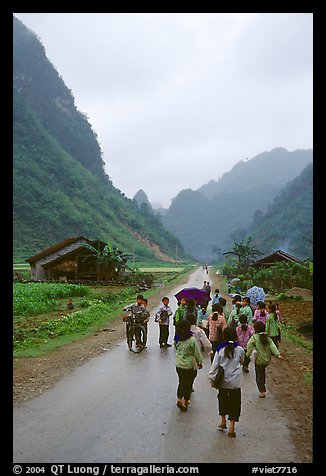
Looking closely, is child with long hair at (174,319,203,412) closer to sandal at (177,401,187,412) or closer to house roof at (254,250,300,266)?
sandal at (177,401,187,412)

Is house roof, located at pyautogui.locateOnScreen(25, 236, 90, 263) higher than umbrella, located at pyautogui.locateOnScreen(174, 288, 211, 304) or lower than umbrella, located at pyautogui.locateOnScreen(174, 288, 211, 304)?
higher

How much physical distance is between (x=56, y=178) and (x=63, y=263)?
216 ft

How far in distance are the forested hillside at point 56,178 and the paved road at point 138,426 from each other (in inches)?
2299

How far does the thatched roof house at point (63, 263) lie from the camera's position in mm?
39219

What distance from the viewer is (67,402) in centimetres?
695

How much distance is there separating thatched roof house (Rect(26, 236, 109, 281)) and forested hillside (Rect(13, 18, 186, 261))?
24217 mm

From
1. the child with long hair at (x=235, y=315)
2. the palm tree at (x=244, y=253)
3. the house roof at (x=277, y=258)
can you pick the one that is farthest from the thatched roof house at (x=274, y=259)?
the child with long hair at (x=235, y=315)

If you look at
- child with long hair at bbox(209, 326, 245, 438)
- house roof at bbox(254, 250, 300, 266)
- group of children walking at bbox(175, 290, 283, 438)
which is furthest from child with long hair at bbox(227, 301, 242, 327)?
house roof at bbox(254, 250, 300, 266)

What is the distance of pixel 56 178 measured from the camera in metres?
101

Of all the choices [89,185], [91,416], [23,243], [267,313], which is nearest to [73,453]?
[91,416]

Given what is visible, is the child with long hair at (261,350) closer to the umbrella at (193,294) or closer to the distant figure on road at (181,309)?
the distant figure on road at (181,309)

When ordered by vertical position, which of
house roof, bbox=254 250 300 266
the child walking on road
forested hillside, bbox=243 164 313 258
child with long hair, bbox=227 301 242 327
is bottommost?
the child walking on road

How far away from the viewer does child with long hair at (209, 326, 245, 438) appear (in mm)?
5695
